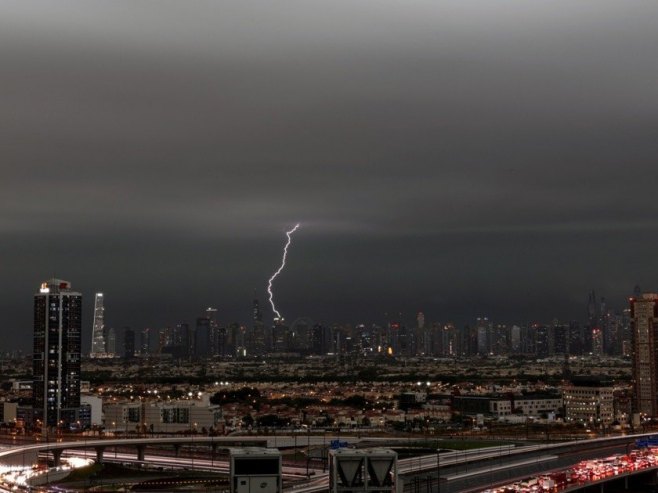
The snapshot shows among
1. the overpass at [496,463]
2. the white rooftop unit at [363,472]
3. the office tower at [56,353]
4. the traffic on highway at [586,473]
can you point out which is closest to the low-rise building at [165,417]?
the office tower at [56,353]

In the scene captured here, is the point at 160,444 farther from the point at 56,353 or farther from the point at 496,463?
the point at 56,353

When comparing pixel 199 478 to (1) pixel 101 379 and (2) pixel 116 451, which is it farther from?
(1) pixel 101 379

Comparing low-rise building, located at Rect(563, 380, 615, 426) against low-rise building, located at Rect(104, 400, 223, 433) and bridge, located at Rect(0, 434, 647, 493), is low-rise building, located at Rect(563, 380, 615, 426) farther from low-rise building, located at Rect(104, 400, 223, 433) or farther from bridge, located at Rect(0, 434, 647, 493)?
low-rise building, located at Rect(104, 400, 223, 433)

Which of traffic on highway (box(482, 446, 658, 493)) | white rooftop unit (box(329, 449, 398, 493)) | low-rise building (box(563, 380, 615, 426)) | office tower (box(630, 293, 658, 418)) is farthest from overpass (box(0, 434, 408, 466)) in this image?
white rooftop unit (box(329, 449, 398, 493))

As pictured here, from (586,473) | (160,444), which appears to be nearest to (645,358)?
(586,473)

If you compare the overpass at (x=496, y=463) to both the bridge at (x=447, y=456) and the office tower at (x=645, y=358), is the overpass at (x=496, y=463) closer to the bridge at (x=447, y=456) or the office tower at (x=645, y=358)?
the bridge at (x=447, y=456)
